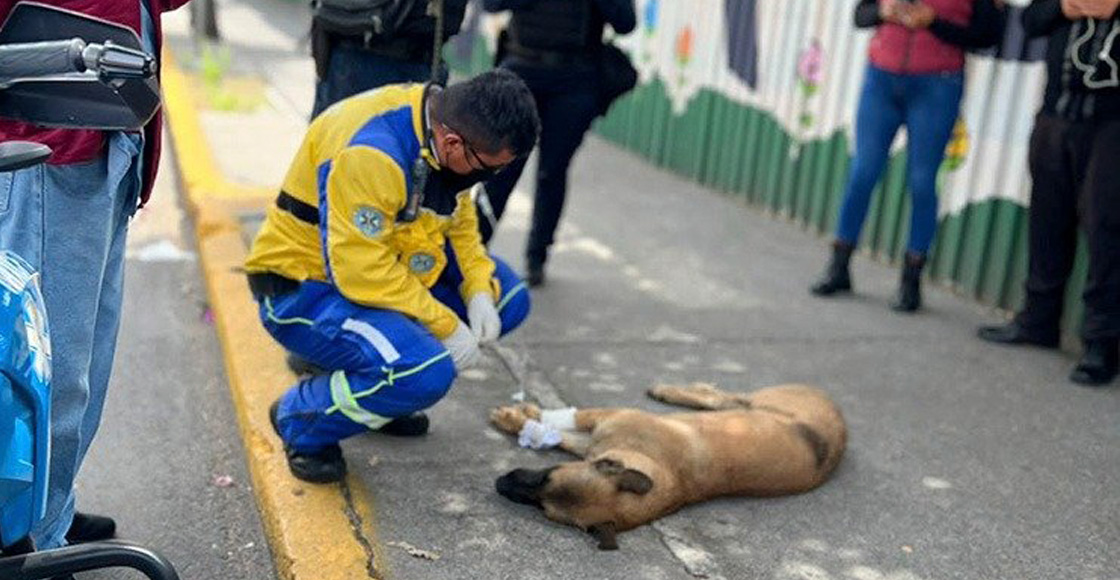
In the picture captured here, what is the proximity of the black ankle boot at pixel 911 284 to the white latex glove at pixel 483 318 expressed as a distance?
277cm

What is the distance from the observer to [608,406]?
4.48 meters

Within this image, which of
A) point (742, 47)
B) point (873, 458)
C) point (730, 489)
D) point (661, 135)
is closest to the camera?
point (730, 489)

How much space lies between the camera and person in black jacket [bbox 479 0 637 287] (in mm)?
5402

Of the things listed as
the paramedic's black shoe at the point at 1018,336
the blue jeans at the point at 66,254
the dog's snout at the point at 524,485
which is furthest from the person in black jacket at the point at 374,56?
the paramedic's black shoe at the point at 1018,336

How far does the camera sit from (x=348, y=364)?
355 cm

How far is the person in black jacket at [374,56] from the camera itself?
4449 mm

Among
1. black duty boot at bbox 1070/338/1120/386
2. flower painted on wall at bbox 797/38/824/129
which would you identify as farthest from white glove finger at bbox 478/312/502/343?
flower painted on wall at bbox 797/38/824/129

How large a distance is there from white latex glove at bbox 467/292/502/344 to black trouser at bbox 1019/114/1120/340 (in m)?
2.64

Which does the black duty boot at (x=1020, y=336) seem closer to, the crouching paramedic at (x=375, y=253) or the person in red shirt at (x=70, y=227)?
the crouching paramedic at (x=375, y=253)

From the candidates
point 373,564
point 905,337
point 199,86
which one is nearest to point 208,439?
point 373,564

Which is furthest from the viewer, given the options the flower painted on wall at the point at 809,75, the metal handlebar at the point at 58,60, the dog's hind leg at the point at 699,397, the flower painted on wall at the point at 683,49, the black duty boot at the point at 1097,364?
the flower painted on wall at the point at 683,49

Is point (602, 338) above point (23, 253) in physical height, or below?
below

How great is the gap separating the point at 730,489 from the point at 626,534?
44cm

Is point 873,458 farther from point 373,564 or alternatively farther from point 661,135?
point 661,135
